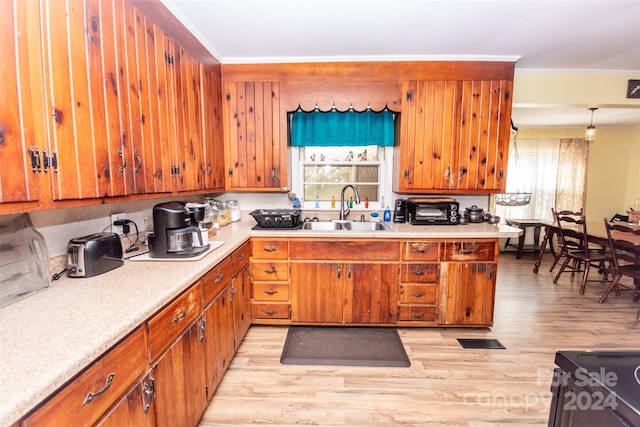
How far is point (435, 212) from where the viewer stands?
2904 millimetres

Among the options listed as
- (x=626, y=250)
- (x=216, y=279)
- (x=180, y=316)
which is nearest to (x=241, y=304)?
(x=216, y=279)

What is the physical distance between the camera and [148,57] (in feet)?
5.58

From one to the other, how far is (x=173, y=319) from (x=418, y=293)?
202 centimetres

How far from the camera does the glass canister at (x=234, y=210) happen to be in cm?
310

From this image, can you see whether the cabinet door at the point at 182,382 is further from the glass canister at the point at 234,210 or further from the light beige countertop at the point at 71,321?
the glass canister at the point at 234,210

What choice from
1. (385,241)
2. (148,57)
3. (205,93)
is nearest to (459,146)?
(385,241)

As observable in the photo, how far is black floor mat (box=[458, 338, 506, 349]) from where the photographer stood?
2480mm

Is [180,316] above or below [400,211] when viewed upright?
below

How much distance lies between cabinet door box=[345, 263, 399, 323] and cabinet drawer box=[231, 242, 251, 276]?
0.87 metres

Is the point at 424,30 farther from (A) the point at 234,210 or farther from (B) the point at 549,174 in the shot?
(B) the point at 549,174

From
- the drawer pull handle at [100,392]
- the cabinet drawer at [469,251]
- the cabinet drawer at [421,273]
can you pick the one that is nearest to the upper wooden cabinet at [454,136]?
the cabinet drawer at [469,251]

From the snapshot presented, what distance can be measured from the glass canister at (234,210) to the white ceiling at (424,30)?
136 cm

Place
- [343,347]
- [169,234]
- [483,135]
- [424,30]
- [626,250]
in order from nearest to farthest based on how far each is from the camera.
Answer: [169,234]
[424,30]
[343,347]
[483,135]
[626,250]

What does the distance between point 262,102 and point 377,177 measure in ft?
4.69
